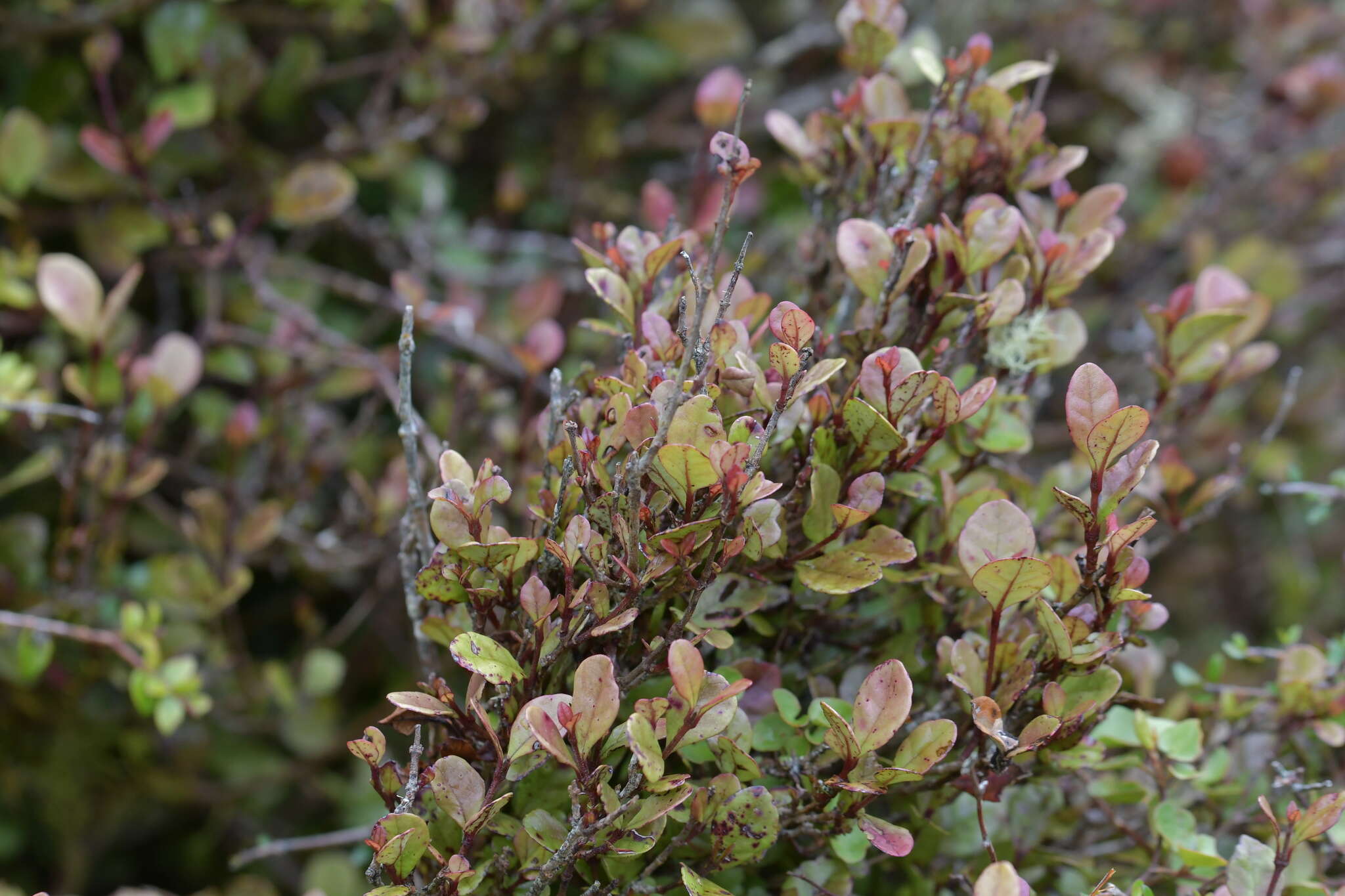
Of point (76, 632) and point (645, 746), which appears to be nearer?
point (645, 746)

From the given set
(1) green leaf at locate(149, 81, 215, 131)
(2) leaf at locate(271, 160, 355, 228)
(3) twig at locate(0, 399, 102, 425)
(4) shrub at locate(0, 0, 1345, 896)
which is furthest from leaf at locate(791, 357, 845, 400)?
(1) green leaf at locate(149, 81, 215, 131)

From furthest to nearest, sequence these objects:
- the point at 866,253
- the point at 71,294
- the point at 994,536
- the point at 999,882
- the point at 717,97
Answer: the point at 717,97 < the point at 71,294 < the point at 866,253 < the point at 994,536 < the point at 999,882

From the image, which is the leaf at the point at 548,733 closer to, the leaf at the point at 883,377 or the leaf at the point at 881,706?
the leaf at the point at 881,706

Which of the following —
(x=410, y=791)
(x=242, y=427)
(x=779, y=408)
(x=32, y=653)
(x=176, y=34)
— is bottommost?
(x=32, y=653)

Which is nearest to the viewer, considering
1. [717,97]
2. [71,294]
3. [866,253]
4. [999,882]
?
[999,882]

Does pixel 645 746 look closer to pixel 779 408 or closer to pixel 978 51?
pixel 779 408

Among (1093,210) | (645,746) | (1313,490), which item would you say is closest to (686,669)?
(645,746)

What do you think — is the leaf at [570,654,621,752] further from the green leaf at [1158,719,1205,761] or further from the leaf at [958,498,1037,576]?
the green leaf at [1158,719,1205,761]

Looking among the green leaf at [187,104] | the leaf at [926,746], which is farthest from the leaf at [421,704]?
the green leaf at [187,104]
